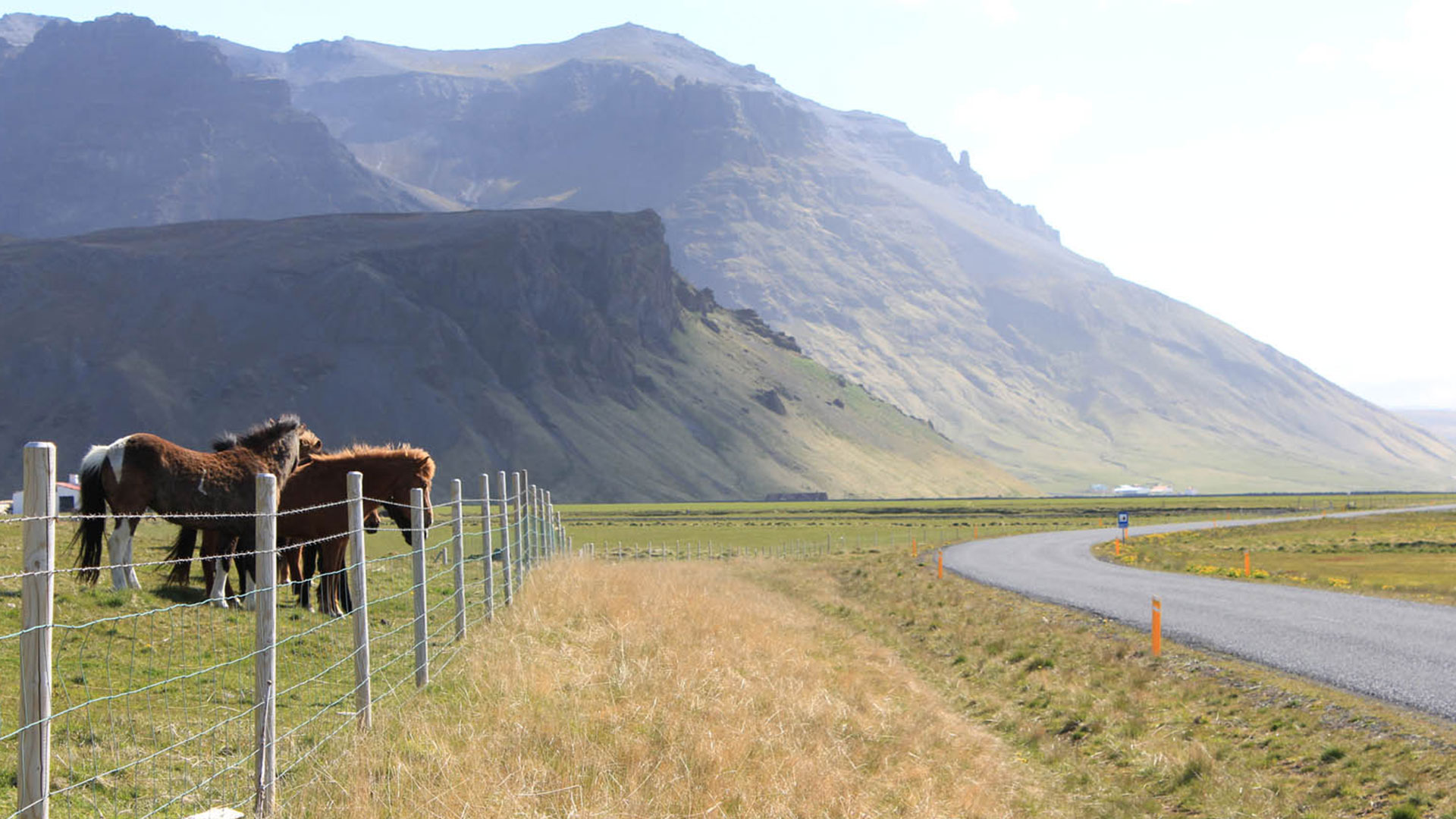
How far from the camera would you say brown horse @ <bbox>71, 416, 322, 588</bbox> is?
49.8 feet

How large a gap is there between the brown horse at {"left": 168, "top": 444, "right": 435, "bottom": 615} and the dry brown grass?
282cm

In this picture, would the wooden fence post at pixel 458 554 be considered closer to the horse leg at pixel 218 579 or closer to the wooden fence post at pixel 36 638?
the horse leg at pixel 218 579

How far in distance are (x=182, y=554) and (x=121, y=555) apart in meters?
1.15

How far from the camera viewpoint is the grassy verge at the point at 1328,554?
121 ft

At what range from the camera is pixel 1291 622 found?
23.8 metres

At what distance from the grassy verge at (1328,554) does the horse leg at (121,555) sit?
26931 mm

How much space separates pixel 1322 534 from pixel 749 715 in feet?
242

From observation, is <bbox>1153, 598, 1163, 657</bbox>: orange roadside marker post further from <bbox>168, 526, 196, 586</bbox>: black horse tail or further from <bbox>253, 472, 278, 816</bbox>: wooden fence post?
<bbox>253, 472, 278, 816</bbox>: wooden fence post

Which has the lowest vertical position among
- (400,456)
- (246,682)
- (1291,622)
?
(1291,622)

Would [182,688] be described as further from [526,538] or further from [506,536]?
[526,538]

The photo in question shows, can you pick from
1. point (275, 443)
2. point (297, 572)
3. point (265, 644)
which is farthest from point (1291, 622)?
point (265, 644)

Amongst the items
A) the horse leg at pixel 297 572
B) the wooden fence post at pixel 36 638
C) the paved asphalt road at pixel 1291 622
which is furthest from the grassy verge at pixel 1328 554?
the wooden fence post at pixel 36 638

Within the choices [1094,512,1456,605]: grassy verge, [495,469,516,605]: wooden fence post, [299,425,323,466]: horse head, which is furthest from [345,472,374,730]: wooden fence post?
[1094,512,1456,605]: grassy verge

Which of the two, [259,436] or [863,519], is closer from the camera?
[259,436]
